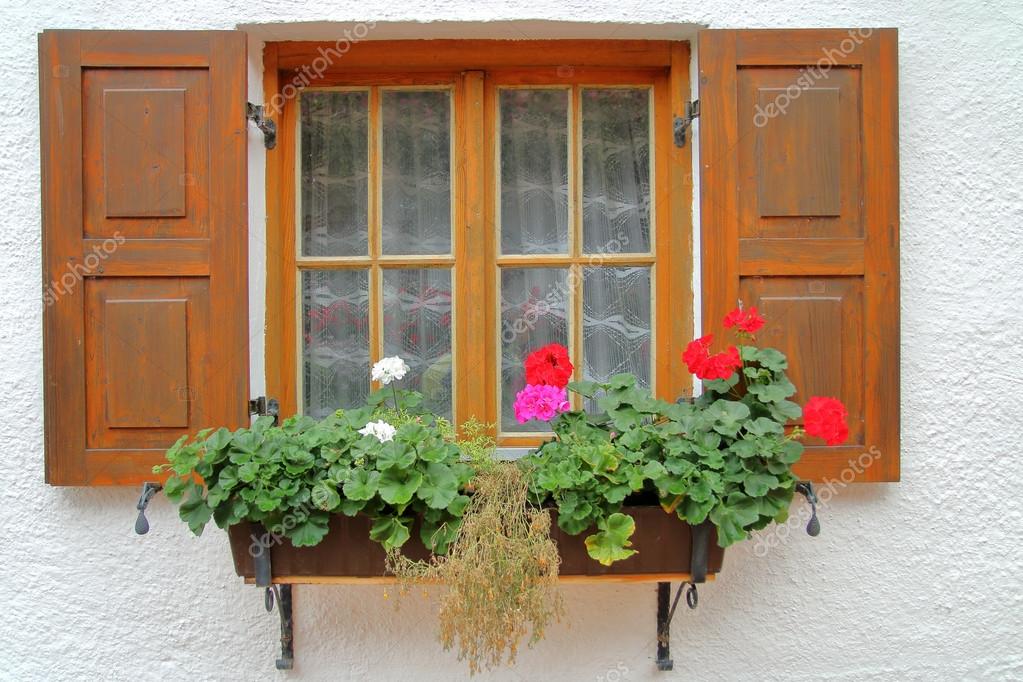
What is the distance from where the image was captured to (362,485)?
6.40 ft

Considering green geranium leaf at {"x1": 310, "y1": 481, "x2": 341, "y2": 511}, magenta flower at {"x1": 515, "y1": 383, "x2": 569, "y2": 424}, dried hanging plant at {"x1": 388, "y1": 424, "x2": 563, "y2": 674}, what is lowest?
dried hanging plant at {"x1": 388, "y1": 424, "x2": 563, "y2": 674}

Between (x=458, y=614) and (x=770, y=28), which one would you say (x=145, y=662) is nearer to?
(x=458, y=614)

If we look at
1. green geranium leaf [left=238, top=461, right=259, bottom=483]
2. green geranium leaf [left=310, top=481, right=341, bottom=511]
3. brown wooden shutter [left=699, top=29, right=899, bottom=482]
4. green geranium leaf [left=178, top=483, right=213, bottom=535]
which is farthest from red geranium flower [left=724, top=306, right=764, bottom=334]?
green geranium leaf [left=178, top=483, right=213, bottom=535]

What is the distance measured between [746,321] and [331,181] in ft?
4.29

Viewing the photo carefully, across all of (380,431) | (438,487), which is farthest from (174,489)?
(438,487)

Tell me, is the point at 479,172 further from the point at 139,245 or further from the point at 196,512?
the point at 196,512

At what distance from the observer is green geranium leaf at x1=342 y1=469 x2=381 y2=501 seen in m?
1.93

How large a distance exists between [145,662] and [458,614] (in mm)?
1014

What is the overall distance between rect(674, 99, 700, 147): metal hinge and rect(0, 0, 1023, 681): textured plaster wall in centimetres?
24

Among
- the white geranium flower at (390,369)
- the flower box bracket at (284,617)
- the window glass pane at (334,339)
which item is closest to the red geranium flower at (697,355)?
the white geranium flower at (390,369)

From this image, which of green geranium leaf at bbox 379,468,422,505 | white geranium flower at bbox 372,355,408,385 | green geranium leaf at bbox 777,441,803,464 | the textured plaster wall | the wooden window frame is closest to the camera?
green geranium leaf at bbox 379,468,422,505

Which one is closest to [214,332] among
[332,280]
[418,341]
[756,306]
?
[332,280]

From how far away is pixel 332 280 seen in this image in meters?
2.56

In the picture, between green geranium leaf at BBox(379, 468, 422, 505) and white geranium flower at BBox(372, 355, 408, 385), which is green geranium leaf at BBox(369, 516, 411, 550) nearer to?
green geranium leaf at BBox(379, 468, 422, 505)
